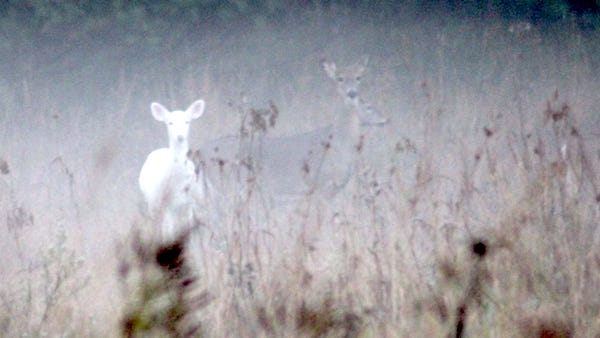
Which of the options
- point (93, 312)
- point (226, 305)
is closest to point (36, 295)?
point (93, 312)

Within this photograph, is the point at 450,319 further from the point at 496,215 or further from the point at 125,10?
the point at 125,10

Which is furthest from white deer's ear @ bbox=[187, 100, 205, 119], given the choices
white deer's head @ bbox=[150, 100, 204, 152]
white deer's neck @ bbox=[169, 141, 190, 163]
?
white deer's neck @ bbox=[169, 141, 190, 163]

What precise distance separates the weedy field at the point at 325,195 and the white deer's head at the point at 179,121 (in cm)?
42

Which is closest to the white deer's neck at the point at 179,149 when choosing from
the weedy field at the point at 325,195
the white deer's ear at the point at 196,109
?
the white deer's ear at the point at 196,109

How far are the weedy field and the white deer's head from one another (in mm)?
418

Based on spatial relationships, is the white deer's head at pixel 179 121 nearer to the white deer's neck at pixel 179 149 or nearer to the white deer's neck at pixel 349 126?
the white deer's neck at pixel 179 149

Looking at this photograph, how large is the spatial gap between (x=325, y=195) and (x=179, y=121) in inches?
48.7

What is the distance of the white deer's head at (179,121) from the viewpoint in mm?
8734

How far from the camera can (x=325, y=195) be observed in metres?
8.39

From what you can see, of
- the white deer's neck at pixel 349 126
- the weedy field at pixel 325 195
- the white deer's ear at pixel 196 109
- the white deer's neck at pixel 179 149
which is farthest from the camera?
the white deer's neck at pixel 349 126

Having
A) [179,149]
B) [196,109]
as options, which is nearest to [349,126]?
[196,109]

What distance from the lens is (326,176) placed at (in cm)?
987

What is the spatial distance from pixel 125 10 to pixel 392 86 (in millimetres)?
4033

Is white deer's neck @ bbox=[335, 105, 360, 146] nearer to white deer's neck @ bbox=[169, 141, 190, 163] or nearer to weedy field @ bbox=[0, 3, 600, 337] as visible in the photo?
weedy field @ bbox=[0, 3, 600, 337]
